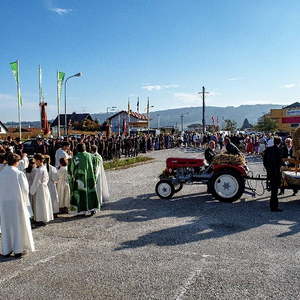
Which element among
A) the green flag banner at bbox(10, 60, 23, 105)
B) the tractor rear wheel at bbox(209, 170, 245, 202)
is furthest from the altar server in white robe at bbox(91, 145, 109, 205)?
the green flag banner at bbox(10, 60, 23, 105)

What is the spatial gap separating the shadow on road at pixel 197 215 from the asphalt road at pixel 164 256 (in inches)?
0.8

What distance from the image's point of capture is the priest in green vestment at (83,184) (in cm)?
909

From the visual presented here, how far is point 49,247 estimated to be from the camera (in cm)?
677

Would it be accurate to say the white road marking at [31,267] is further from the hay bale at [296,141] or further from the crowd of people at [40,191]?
the hay bale at [296,141]

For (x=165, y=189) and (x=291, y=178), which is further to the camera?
(x=165, y=189)

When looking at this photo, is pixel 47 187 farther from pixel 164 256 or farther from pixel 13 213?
pixel 164 256

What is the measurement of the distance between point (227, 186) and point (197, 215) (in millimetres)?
1945

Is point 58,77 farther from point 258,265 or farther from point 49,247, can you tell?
point 258,265

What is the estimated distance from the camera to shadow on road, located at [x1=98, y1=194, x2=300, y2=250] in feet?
23.7

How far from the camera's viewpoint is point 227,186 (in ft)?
34.5

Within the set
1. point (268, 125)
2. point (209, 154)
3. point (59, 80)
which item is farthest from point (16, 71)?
point (268, 125)

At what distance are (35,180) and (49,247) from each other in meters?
1.73

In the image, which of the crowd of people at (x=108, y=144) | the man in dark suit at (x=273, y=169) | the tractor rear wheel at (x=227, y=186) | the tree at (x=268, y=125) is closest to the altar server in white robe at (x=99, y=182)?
the tractor rear wheel at (x=227, y=186)

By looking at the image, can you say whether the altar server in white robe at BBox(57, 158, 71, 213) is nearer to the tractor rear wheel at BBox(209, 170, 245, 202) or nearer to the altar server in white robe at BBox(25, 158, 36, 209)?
the altar server in white robe at BBox(25, 158, 36, 209)
